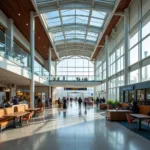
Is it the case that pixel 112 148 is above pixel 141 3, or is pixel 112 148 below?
below

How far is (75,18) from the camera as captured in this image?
25375 millimetres

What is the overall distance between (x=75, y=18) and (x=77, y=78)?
39.3ft

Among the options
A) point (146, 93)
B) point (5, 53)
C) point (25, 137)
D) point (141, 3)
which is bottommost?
point (25, 137)

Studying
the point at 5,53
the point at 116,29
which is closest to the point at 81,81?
the point at 116,29

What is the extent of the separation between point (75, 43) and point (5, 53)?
26261 mm

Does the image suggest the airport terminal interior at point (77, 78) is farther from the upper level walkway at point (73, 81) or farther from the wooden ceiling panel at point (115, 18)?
the wooden ceiling panel at point (115, 18)

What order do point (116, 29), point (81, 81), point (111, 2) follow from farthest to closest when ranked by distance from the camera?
point (81, 81)
point (116, 29)
point (111, 2)

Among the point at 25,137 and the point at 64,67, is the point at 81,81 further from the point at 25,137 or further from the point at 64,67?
the point at 25,137

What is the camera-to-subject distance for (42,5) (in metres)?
19.2

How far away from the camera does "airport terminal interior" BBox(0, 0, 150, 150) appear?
8.77 metres

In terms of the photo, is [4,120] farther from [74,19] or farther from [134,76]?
[74,19]

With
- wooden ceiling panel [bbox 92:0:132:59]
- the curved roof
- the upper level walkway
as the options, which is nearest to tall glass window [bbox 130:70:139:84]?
wooden ceiling panel [bbox 92:0:132:59]

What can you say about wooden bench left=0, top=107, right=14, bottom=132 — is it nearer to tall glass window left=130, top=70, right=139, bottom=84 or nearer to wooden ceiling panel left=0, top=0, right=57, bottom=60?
wooden ceiling panel left=0, top=0, right=57, bottom=60

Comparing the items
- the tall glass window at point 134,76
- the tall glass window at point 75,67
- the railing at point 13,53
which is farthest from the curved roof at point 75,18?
the tall glass window at point 75,67
